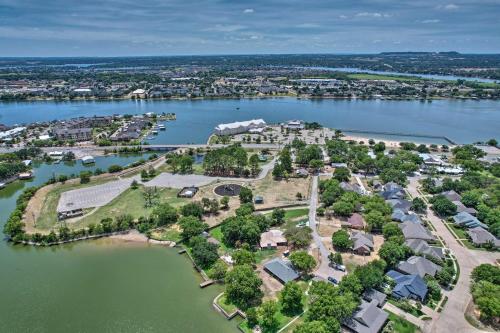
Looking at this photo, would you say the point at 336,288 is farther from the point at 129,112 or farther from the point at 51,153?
the point at 129,112

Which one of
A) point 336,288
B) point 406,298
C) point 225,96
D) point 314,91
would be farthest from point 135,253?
point 314,91

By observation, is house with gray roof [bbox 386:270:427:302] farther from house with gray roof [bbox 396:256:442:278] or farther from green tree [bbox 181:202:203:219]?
green tree [bbox 181:202:203:219]

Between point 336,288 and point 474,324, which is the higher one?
point 336,288

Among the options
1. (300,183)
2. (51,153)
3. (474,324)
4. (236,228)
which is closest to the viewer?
(474,324)

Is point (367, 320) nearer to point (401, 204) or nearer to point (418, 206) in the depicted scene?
point (401, 204)

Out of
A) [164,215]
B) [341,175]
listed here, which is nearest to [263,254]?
[164,215]

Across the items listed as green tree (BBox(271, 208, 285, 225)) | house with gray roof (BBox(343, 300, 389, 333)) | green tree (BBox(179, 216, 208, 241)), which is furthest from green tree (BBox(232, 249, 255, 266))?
house with gray roof (BBox(343, 300, 389, 333))
